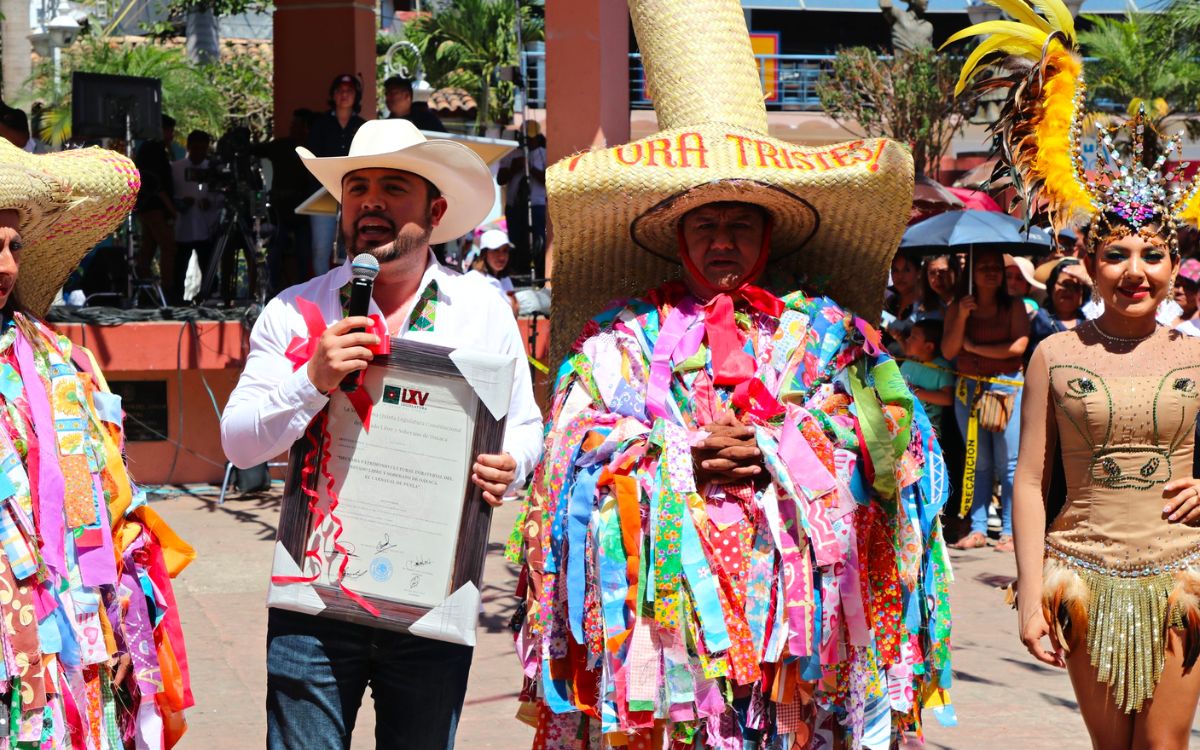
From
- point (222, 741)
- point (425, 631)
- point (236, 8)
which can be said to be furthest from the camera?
point (236, 8)

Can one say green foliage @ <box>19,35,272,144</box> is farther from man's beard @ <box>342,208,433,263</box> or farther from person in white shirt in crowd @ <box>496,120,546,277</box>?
man's beard @ <box>342,208,433,263</box>

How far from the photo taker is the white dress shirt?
130 inches

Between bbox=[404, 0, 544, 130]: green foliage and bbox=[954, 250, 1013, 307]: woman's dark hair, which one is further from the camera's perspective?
bbox=[404, 0, 544, 130]: green foliage

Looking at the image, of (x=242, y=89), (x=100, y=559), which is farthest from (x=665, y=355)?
(x=242, y=89)

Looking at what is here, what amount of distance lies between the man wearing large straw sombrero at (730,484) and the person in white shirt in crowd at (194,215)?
9419mm

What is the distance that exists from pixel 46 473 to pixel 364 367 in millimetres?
829

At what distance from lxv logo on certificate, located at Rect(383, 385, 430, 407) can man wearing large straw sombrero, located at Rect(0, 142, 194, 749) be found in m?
0.80

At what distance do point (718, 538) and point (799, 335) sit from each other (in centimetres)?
62

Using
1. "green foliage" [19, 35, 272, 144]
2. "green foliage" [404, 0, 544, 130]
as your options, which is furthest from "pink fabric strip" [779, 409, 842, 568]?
"green foliage" [404, 0, 544, 130]

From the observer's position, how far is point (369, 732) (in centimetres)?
560

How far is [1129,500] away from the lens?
3930 mm

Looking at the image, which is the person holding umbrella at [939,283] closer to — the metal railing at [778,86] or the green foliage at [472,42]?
the metal railing at [778,86]

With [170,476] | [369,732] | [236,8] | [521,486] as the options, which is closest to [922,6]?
[170,476]

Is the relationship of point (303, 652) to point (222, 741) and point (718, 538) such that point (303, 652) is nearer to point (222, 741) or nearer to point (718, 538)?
point (718, 538)
